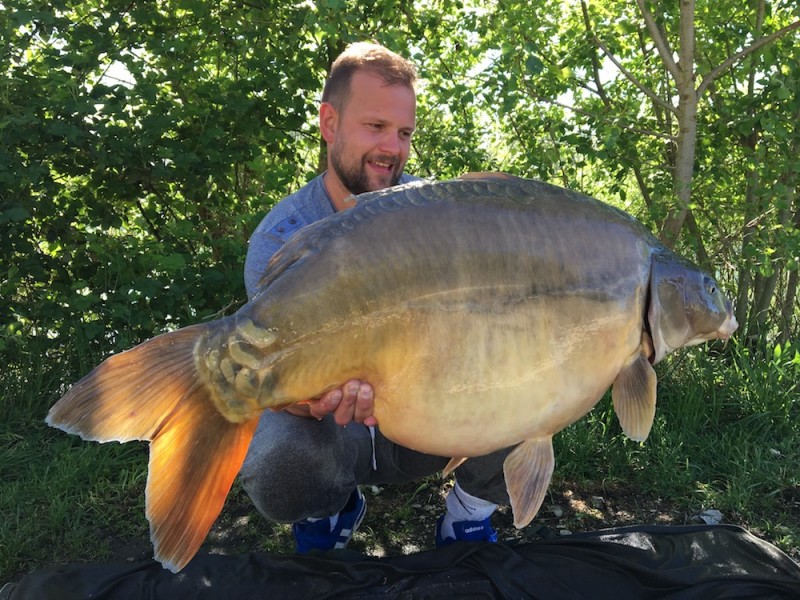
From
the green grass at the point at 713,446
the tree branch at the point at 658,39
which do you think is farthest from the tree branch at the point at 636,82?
the green grass at the point at 713,446

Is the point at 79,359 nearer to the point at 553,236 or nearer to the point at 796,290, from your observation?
the point at 553,236

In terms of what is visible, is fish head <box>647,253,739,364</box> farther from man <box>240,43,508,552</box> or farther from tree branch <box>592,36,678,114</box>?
tree branch <box>592,36,678,114</box>

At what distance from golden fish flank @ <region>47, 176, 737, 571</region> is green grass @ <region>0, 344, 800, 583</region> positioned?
92cm

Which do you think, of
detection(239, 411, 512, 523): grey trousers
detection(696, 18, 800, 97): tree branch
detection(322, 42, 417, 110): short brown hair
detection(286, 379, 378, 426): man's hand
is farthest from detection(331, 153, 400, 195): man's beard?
detection(696, 18, 800, 97): tree branch

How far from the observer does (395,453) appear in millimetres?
1869

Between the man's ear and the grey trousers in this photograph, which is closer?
the grey trousers

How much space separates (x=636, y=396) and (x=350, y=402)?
519 mm

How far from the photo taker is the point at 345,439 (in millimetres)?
1816

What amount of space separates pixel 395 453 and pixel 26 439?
137 centimetres

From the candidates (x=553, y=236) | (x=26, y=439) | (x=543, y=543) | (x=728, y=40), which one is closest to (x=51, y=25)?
(x=26, y=439)

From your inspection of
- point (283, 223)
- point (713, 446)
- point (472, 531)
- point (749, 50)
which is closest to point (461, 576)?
point (472, 531)

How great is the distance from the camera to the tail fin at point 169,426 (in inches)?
44.7

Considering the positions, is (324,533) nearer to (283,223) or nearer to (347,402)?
(347,402)

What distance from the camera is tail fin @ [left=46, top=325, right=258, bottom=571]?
3.72 feet
